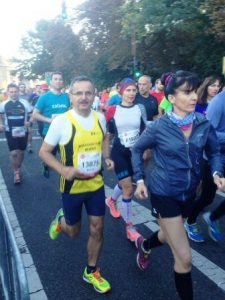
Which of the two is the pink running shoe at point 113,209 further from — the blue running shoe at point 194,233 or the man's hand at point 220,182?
the man's hand at point 220,182

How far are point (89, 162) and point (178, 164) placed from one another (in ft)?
2.76

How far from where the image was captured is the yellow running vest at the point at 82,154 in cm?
317

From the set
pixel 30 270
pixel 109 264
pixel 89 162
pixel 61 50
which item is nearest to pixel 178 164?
pixel 89 162

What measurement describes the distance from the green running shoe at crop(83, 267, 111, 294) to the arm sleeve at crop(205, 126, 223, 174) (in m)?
1.38

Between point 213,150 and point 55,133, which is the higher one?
point 55,133

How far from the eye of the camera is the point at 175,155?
2789 mm

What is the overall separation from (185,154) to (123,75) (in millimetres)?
26048

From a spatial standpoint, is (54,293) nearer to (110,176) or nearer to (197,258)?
(197,258)

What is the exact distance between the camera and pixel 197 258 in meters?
3.88

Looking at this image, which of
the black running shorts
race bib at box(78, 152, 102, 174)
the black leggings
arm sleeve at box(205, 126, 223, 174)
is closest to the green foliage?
the black leggings

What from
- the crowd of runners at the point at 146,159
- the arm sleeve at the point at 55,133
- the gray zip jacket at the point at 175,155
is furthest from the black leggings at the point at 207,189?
the arm sleeve at the point at 55,133

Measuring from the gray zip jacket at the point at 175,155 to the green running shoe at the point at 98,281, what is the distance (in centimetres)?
102

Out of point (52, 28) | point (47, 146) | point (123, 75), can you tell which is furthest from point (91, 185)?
point (52, 28)

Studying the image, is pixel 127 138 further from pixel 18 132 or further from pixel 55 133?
pixel 18 132
